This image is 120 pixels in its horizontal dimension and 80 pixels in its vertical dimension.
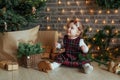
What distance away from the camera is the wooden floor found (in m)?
2.18

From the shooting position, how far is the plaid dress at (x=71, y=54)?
245cm

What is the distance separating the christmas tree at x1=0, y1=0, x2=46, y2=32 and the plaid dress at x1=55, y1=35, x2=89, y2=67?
455mm

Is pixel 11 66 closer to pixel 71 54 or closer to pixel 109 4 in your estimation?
pixel 71 54

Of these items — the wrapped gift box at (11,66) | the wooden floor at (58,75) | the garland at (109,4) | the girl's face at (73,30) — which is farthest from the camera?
the garland at (109,4)

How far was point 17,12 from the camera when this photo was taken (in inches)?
103

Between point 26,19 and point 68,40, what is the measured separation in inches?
20.0

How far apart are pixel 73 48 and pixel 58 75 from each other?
0.39 m

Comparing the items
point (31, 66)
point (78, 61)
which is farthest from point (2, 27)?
point (78, 61)

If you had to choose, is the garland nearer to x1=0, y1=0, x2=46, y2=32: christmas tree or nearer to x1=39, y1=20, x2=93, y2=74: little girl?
x1=39, y1=20, x2=93, y2=74: little girl

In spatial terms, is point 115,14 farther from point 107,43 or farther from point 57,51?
point 57,51

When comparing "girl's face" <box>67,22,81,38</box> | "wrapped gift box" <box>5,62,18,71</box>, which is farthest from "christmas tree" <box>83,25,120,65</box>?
"wrapped gift box" <box>5,62,18,71</box>

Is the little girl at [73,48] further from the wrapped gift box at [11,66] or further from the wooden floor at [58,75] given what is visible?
the wrapped gift box at [11,66]

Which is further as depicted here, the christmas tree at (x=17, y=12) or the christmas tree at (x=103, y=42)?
the christmas tree at (x=103, y=42)

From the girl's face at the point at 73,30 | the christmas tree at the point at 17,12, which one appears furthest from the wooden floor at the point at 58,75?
the christmas tree at the point at 17,12
